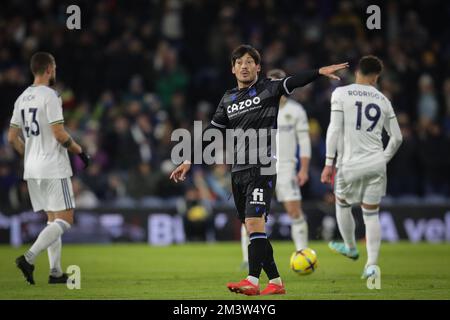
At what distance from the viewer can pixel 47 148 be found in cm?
1084

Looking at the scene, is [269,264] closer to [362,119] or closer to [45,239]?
[362,119]

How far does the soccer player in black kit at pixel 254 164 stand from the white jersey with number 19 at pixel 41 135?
1.93m

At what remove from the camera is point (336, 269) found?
41.5 ft

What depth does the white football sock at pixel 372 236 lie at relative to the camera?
10.9 m

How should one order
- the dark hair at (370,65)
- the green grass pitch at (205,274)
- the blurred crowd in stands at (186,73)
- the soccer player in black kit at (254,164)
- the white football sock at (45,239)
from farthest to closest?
1. the blurred crowd in stands at (186,73)
2. the dark hair at (370,65)
3. the white football sock at (45,239)
4. the green grass pitch at (205,274)
5. the soccer player in black kit at (254,164)

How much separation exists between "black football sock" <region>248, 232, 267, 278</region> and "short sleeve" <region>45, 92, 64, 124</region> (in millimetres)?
2905

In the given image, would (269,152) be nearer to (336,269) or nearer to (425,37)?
(336,269)

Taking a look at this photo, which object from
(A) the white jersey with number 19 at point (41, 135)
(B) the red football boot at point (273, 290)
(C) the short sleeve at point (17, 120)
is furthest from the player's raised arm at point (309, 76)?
(C) the short sleeve at point (17, 120)

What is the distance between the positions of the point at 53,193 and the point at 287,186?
3.88 meters

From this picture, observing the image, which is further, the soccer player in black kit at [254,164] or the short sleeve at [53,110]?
the short sleeve at [53,110]

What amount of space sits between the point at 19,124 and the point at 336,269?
466 centimetres

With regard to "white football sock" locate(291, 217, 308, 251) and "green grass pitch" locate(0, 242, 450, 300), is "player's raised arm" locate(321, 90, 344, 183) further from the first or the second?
"white football sock" locate(291, 217, 308, 251)

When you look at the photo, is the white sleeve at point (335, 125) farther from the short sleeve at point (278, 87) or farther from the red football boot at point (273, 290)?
the red football boot at point (273, 290)
